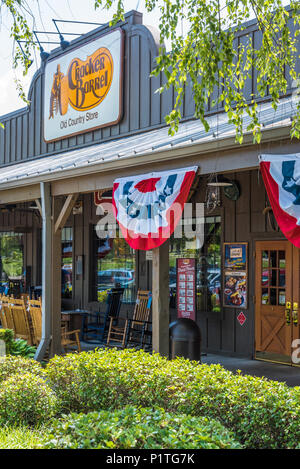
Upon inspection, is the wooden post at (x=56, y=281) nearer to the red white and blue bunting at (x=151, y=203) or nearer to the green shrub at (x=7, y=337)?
the green shrub at (x=7, y=337)

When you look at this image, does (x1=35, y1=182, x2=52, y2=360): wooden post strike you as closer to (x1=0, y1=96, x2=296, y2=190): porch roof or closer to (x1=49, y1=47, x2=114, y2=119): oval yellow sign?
(x1=0, y1=96, x2=296, y2=190): porch roof

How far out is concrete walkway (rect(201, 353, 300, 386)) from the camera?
817 cm

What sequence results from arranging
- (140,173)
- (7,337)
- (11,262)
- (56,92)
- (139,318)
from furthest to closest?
(11,262)
(56,92)
(139,318)
(7,337)
(140,173)

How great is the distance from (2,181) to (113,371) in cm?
658

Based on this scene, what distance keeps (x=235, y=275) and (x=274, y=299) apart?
865 millimetres

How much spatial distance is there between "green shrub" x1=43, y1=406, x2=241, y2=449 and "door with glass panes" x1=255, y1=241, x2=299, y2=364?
591cm

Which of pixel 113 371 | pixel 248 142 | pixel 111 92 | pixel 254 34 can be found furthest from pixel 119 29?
pixel 113 371

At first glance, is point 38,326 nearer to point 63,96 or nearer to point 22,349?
point 22,349

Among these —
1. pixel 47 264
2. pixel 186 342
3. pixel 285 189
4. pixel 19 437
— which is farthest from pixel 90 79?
pixel 19 437

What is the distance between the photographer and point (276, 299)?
9.35 m

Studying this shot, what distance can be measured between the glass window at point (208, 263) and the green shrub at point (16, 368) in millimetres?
4993

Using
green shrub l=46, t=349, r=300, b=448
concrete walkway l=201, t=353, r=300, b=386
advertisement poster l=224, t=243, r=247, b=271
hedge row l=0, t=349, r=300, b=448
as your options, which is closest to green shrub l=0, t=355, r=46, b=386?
hedge row l=0, t=349, r=300, b=448

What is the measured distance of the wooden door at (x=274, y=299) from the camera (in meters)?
9.14
